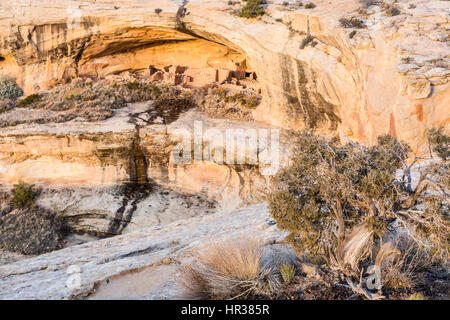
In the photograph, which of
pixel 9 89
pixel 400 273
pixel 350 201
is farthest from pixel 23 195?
pixel 400 273

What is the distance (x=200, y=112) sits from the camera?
1473 centimetres

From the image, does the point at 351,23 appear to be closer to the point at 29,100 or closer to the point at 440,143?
the point at 440,143

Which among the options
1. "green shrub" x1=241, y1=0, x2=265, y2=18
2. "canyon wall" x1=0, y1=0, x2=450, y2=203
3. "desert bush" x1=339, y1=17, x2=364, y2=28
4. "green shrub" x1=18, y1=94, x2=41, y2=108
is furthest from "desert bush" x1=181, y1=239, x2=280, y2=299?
"green shrub" x1=18, y1=94, x2=41, y2=108

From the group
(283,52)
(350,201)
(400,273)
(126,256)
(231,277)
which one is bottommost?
(126,256)

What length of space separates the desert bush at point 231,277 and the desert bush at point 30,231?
855 cm

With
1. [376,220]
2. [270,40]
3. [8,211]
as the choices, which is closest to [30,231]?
[8,211]

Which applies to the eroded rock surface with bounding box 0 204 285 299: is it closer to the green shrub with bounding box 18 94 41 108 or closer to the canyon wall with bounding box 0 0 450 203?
the canyon wall with bounding box 0 0 450 203

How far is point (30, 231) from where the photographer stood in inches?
492

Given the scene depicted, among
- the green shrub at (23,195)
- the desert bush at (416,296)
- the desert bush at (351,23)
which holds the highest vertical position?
the desert bush at (351,23)

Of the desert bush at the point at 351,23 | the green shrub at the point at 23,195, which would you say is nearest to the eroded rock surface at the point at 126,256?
the desert bush at the point at 351,23

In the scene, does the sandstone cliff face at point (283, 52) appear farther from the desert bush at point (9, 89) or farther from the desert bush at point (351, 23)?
the desert bush at point (9, 89)

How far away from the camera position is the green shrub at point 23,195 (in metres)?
13.2

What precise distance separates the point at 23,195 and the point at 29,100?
5039mm
